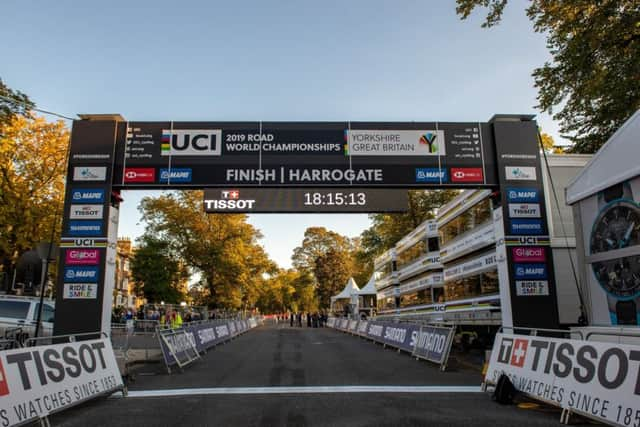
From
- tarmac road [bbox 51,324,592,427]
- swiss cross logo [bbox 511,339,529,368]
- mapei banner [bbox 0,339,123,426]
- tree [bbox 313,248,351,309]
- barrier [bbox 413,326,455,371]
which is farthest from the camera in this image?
tree [bbox 313,248,351,309]

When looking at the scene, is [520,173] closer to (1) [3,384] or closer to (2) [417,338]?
(2) [417,338]

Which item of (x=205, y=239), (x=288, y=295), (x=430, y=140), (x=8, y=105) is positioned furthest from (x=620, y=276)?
(x=288, y=295)

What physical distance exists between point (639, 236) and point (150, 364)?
41.9ft

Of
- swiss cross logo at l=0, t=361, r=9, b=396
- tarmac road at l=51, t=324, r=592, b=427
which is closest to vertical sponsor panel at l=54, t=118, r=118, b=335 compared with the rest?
tarmac road at l=51, t=324, r=592, b=427

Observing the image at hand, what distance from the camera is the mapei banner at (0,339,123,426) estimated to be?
589 centimetres

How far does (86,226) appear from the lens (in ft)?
37.2

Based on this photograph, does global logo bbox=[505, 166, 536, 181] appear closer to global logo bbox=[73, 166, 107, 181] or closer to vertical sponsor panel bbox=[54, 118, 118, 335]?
vertical sponsor panel bbox=[54, 118, 118, 335]

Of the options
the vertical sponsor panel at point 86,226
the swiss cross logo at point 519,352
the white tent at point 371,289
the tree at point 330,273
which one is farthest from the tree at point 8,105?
the tree at point 330,273

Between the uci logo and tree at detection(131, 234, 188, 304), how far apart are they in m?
26.3

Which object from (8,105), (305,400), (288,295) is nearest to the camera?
(305,400)

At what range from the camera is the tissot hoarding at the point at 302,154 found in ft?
38.1

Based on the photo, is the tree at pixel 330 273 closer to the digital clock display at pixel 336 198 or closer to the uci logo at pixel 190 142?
the digital clock display at pixel 336 198

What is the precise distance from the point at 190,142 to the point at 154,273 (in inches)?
1045

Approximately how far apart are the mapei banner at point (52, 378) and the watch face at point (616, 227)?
32.3ft
